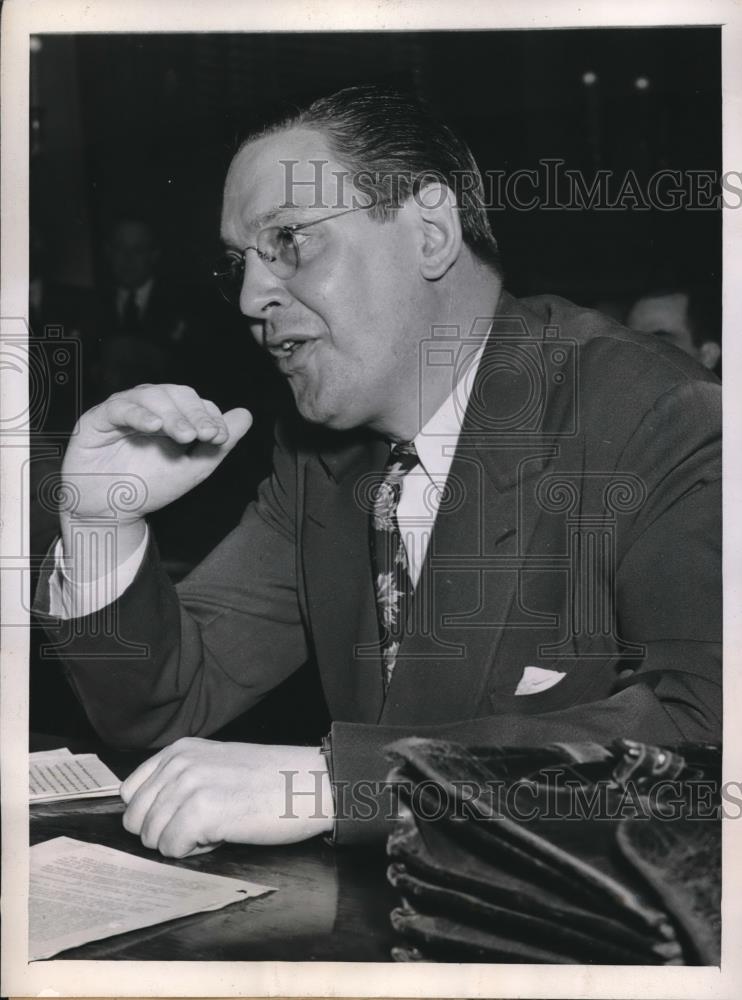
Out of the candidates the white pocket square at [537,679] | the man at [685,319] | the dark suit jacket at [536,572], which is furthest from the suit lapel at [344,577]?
the man at [685,319]

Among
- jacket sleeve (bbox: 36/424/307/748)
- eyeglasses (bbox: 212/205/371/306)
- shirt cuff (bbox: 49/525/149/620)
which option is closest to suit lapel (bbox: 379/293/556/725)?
jacket sleeve (bbox: 36/424/307/748)

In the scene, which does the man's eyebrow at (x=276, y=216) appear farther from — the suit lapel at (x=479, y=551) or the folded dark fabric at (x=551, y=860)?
the folded dark fabric at (x=551, y=860)

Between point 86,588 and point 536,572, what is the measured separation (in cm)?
74

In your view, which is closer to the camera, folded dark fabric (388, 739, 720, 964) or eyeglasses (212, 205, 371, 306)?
folded dark fabric (388, 739, 720, 964)

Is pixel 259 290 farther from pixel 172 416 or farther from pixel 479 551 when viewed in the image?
pixel 479 551

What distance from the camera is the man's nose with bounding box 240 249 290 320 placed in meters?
1.74

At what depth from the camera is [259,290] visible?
1.75m

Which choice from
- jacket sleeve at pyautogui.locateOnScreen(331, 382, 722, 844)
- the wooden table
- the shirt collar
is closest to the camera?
the wooden table

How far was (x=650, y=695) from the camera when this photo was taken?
1635 millimetres

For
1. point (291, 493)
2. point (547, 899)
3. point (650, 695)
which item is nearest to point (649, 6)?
point (291, 493)

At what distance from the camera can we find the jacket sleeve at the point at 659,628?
5.34 feet

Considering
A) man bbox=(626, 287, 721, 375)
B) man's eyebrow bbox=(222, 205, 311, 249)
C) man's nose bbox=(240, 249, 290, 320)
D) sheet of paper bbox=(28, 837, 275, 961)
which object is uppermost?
man's eyebrow bbox=(222, 205, 311, 249)

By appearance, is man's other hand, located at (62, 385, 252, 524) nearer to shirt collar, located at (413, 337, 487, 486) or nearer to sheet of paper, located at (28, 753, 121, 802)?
shirt collar, located at (413, 337, 487, 486)

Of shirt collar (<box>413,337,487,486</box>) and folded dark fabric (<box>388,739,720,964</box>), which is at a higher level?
shirt collar (<box>413,337,487,486</box>)
